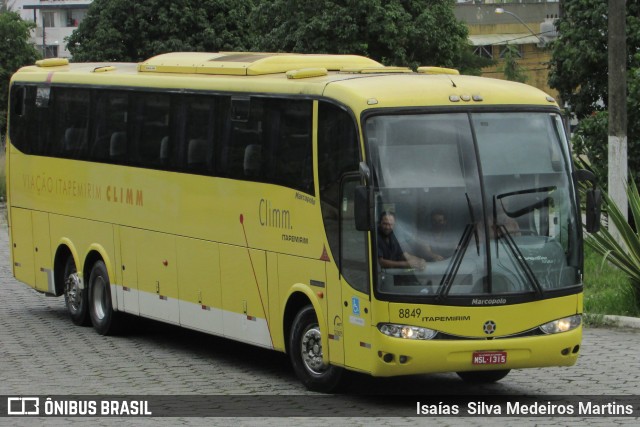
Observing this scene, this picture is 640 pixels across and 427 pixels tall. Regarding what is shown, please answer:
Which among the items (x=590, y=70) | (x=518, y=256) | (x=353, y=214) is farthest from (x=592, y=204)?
(x=590, y=70)

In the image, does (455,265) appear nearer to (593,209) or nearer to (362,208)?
(362,208)

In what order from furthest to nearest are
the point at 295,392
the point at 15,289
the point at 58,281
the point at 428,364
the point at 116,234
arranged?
the point at 15,289
the point at 58,281
the point at 116,234
the point at 295,392
the point at 428,364

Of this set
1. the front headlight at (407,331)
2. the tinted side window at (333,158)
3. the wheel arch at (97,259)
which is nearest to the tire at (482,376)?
the front headlight at (407,331)

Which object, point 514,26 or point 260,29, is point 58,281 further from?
point 514,26

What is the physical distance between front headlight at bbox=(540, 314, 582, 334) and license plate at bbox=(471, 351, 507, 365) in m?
0.47

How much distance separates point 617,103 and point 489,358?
9013 mm

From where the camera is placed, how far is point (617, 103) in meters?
19.8

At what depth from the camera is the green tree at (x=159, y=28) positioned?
56812 mm

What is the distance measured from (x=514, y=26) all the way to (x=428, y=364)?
88158 mm

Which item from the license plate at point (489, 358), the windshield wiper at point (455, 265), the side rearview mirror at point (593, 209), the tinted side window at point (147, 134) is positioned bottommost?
the license plate at point (489, 358)

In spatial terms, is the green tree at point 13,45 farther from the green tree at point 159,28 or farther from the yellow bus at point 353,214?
the yellow bus at point 353,214

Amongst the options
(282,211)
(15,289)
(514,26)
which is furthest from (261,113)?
(514,26)

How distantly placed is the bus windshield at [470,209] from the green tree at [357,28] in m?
32.1

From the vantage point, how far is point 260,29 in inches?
1870
